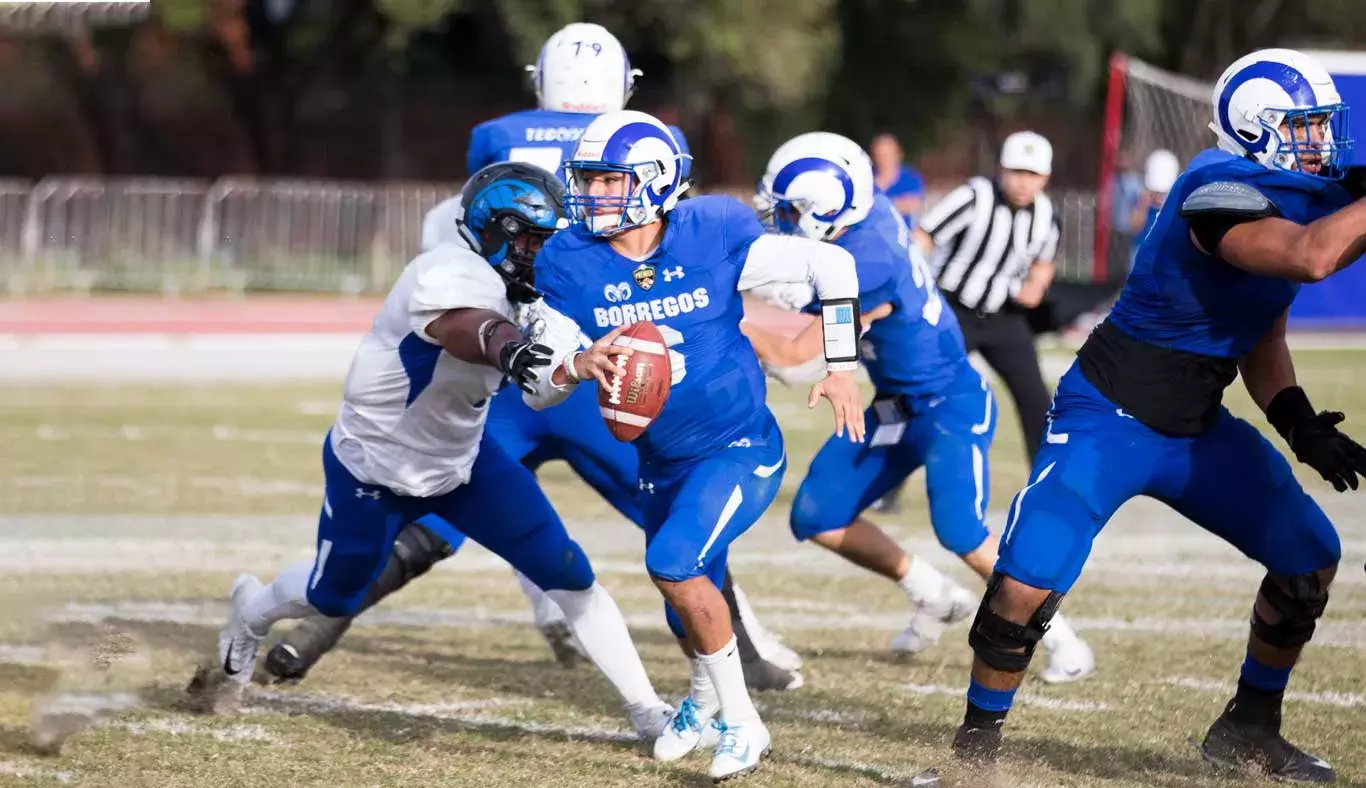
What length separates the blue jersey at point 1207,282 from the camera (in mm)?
4375

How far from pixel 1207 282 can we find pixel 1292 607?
905 millimetres

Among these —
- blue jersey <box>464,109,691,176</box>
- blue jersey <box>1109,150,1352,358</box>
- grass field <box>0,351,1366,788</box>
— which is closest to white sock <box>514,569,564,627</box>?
grass field <box>0,351,1366,788</box>

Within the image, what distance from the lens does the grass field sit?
16.2 ft

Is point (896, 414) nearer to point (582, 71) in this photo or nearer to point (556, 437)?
point (556, 437)

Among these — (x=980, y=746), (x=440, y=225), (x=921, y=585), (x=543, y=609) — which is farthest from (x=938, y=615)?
(x=440, y=225)

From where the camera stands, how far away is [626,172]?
4.82 meters

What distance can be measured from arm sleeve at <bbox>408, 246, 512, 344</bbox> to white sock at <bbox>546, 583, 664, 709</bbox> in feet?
2.88

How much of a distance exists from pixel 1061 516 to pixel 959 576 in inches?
132

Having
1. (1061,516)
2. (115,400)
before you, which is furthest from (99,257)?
(1061,516)

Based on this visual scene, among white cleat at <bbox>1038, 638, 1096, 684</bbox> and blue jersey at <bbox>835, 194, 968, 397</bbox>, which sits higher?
blue jersey at <bbox>835, 194, 968, 397</bbox>

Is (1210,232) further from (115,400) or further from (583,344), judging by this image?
(115,400)

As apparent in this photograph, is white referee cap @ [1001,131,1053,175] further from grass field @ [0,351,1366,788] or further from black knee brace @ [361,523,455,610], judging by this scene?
black knee brace @ [361,523,455,610]

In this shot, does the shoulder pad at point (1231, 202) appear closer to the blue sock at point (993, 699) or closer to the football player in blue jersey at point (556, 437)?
the blue sock at point (993, 699)

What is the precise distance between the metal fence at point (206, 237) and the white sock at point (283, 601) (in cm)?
1679
